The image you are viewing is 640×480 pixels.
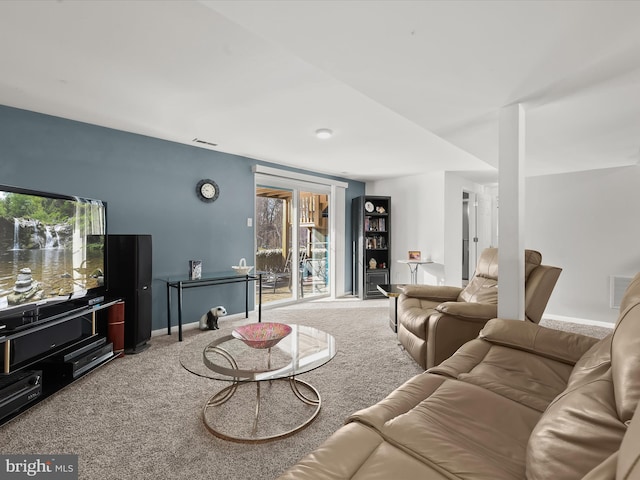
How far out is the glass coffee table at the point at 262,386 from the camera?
177cm

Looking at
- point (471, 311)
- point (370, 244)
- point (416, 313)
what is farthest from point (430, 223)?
point (471, 311)

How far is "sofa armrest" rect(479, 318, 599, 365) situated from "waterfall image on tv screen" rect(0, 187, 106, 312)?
9.82 ft

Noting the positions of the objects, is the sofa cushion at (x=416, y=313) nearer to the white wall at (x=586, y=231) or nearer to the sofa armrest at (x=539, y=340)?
the sofa armrest at (x=539, y=340)

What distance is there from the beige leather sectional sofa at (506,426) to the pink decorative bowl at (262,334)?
2.72ft

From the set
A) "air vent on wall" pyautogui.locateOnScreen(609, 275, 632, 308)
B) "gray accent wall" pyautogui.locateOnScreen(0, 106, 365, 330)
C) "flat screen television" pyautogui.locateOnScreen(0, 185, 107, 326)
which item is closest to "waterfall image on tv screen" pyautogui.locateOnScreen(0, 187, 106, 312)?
"flat screen television" pyautogui.locateOnScreen(0, 185, 107, 326)

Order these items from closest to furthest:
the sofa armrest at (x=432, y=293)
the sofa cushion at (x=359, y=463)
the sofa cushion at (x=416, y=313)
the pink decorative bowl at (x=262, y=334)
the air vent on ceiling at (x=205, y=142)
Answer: the sofa cushion at (x=359, y=463) < the pink decorative bowl at (x=262, y=334) < the sofa cushion at (x=416, y=313) < the sofa armrest at (x=432, y=293) < the air vent on ceiling at (x=205, y=142)

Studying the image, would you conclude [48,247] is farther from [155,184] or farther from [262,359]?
[262,359]

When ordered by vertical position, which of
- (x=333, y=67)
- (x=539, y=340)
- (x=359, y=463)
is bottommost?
(x=359, y=463)

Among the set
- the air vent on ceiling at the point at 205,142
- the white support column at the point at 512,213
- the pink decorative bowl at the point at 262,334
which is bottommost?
the pink decorative bowl at the point at 262,334

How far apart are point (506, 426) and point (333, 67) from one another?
1792 mm

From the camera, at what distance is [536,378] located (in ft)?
5.09

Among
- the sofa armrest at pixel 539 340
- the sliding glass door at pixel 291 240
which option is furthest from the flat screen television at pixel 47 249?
the sofa armrest at pixel 539 340

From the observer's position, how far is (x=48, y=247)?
240 cm

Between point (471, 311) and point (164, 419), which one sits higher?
point (471, 311)
